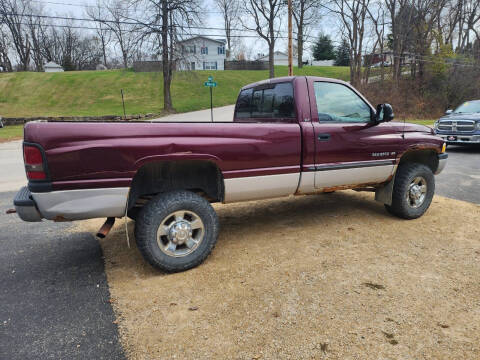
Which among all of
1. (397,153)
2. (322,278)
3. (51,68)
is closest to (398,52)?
(397,153)

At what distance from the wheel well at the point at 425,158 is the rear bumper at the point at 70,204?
392 centimetres

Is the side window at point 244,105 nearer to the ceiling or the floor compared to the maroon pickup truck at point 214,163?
nearer to the ceiling

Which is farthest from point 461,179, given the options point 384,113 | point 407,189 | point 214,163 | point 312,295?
point 214,163

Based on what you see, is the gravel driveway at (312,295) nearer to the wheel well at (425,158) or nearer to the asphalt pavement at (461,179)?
the wheel well at (425,158)

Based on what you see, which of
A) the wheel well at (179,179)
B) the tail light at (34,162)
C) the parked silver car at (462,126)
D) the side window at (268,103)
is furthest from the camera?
the parked silver car at (462,126)

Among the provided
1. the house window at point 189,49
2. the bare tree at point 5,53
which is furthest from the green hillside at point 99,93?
the bare tree at point 5,53

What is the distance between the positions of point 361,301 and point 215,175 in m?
1.87

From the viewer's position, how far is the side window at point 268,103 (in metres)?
3.93

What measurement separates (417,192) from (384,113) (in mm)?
1321

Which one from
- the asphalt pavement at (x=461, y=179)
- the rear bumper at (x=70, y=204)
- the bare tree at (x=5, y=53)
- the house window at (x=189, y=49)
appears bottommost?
the asphalt pavement at (x=461, y=179)

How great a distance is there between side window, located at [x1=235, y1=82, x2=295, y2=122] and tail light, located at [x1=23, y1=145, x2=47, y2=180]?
251cm

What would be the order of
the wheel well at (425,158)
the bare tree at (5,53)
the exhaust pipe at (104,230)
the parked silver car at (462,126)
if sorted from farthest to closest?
the bare tree at (5,53), the parked silver car at (462,126), the wheel well at (425,158), the exhaust pipe at (104,230)

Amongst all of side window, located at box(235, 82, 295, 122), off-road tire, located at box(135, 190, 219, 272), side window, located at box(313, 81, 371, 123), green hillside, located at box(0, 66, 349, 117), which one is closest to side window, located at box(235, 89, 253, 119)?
side window, located at box(235, 82, 295, 122)

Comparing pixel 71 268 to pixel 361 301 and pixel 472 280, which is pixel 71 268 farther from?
pixel 472 280
